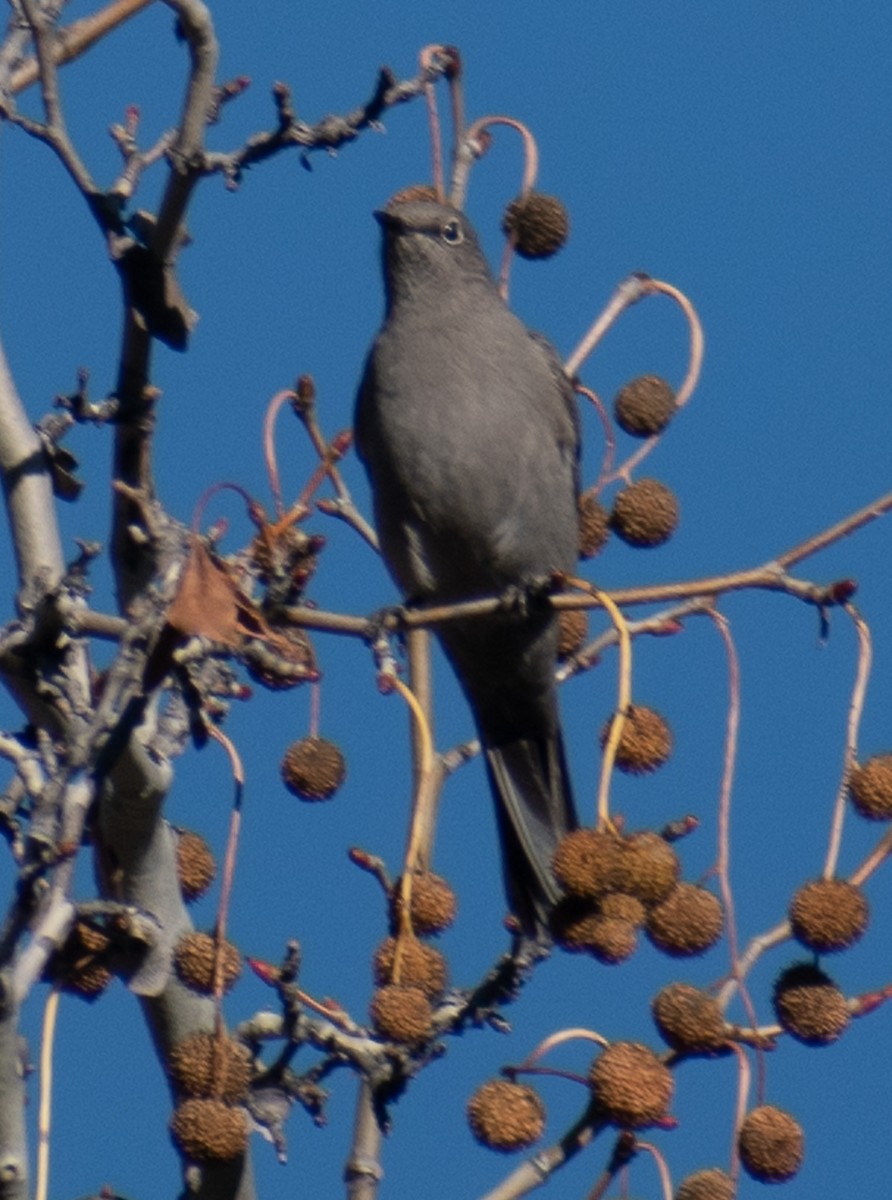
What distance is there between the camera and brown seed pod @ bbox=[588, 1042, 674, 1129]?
299 cm

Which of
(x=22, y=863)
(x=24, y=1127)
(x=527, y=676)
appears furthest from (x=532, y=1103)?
(x=527, y=676)

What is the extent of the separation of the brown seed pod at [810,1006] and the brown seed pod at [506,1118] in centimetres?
42

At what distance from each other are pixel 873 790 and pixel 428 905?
2.44 ft

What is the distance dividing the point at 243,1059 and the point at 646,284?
6.17ft

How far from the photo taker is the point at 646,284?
165 inches

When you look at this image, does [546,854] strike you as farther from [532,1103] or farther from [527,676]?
[532,1103]

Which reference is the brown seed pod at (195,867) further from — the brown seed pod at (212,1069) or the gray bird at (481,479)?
the gray bird at (481,479)

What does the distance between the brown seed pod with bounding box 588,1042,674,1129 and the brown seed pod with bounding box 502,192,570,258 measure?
2.07m

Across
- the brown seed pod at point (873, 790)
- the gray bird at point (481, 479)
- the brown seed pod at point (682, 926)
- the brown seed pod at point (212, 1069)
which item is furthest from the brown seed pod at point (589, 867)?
the gray bird at point (481, 479)

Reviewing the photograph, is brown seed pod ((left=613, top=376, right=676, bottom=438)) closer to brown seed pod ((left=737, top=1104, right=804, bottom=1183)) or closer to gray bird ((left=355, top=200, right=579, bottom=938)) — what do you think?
gray bird ((left=355, top=200, right=579, bottom=938))

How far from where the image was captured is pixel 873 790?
3.23 meters

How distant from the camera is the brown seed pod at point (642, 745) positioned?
3586 millimetres

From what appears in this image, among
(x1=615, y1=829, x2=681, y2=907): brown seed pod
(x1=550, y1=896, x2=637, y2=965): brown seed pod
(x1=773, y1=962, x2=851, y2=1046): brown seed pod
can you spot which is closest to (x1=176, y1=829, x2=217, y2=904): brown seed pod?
(x1=550, y1=896, x2=637, y2=965): brown seed pod

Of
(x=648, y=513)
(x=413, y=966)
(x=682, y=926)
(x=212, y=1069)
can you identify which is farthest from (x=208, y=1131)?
(x=648, y=513)
